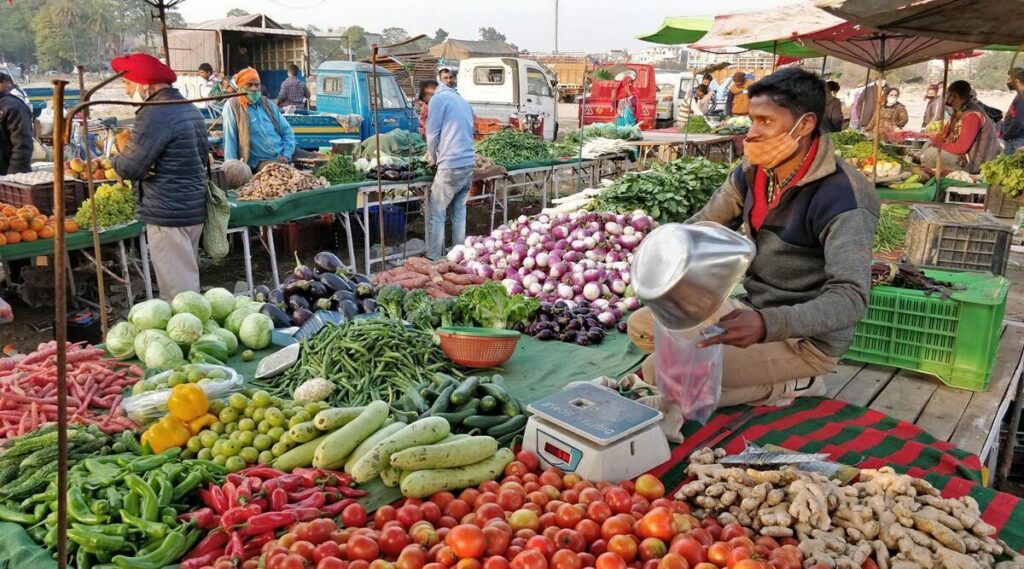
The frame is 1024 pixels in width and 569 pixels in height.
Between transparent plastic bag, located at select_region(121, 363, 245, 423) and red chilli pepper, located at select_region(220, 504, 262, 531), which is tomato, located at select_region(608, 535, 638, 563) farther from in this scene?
transparent plastic bag, located at select_region(121, 363, 245, 423)

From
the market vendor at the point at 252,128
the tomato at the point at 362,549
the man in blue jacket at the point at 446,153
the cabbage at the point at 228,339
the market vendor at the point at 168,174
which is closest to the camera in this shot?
the tomato at the point at 362,549

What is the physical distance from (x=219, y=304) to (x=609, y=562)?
321cm

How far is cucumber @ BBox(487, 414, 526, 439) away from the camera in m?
2.82

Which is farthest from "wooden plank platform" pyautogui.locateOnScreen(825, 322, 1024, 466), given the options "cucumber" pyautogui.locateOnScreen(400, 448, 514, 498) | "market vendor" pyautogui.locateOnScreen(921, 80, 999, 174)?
"market vendor" pyautogui.locateOnScreen(921, 80, 999, 174)

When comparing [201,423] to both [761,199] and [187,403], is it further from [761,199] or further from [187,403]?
[761,199]

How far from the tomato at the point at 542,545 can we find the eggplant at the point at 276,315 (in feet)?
9.07

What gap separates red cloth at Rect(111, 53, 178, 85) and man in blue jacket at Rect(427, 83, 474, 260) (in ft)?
10.6

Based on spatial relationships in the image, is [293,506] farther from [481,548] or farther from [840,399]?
[840,399]

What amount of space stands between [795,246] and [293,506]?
232 cm

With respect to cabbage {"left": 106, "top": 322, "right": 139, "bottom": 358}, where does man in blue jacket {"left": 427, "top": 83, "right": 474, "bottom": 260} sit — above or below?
above

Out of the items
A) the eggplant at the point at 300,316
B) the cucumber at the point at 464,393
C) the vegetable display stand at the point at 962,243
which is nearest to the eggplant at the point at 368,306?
the eggplant at the point at 300,316

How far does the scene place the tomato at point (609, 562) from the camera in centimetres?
185

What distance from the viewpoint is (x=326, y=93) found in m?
14.4

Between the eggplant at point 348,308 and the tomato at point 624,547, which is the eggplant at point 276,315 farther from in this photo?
the tomato at point 624,547
